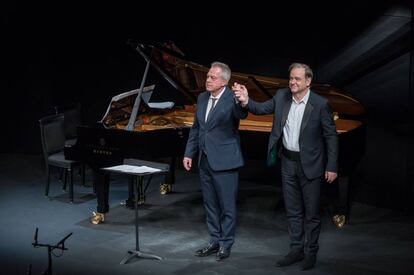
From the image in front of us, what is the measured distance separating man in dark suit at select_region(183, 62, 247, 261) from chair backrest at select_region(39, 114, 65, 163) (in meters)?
2.49

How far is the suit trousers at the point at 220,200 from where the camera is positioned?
17.5ft

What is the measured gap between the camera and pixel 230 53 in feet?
26.3

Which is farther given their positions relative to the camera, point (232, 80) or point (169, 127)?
point (232, 80)

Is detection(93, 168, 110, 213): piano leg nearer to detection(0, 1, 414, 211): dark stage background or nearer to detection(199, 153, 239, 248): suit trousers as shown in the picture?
detection(199, 153, 239, 248): suit trousers

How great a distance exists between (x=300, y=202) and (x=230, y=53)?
3.16m

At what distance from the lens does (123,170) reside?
533 cm

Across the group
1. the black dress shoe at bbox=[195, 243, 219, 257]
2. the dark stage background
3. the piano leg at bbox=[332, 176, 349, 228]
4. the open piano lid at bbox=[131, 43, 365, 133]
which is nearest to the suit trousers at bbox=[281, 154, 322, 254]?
the black dress shoe at bbox=[195, 243, 219, 257]

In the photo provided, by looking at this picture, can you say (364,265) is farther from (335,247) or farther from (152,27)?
(152,27)

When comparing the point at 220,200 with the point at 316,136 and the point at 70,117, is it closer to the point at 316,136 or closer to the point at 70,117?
the point at 316,136

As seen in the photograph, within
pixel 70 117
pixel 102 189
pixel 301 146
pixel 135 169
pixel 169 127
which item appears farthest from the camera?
pixel 70 117

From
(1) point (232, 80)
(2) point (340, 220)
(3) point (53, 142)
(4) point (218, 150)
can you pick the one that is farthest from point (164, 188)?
(4) point (218, 150)

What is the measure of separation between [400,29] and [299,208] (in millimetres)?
2376

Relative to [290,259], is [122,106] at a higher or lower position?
higher

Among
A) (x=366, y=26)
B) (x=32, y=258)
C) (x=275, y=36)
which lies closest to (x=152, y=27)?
(x=275, y=36)
